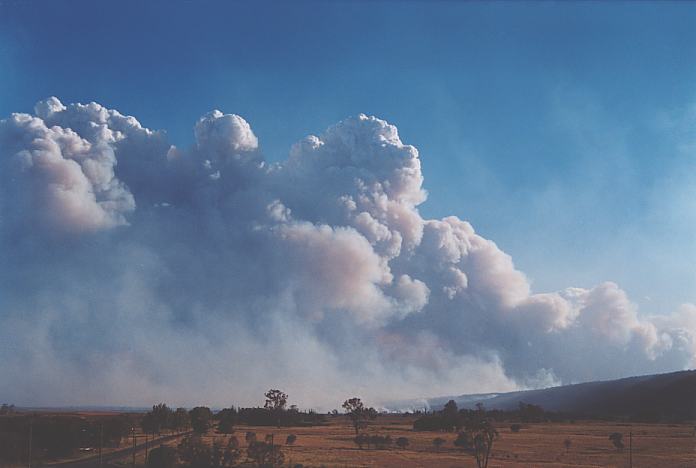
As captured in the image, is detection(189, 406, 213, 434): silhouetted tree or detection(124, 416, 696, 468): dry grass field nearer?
detection(124, 416, 696, 468): dry grass field

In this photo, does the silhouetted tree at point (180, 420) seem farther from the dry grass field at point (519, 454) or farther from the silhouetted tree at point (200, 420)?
the dry grass field at point (519, 454)

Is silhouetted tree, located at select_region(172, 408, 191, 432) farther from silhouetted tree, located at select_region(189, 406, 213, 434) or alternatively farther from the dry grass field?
the dry grass field

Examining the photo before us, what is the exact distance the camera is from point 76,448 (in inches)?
3061

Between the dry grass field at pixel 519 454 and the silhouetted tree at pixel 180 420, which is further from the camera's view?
the silhouetted tree at pixel 180 420

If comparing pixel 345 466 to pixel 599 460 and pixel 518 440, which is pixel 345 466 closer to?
pixel 599 460

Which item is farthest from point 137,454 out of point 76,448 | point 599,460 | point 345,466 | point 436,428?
point 436,428

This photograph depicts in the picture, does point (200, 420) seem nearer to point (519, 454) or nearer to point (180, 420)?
point (180, 420)

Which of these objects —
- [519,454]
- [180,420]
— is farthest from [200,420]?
[519,454]

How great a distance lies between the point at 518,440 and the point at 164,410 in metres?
62.5

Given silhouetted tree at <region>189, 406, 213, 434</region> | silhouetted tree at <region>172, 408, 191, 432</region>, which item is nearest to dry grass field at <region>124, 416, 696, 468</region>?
silhouetted tree at <region>189, 406, 213, 434</region>

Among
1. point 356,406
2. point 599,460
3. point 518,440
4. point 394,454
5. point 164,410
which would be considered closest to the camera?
point 599,460

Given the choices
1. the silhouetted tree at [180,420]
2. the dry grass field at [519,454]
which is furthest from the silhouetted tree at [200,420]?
the dry grass field at [519,454]

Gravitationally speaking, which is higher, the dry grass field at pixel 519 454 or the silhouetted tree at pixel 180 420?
the silhouetted tree at pixel 180 420

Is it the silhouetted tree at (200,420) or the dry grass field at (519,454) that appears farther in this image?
the silhouetted tree at (200,420)
